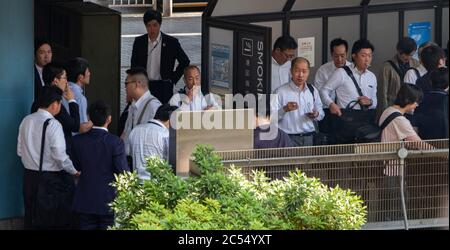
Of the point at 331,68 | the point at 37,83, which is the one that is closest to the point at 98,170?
the point at 37,83

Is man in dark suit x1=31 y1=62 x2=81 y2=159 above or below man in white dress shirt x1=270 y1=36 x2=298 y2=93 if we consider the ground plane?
below

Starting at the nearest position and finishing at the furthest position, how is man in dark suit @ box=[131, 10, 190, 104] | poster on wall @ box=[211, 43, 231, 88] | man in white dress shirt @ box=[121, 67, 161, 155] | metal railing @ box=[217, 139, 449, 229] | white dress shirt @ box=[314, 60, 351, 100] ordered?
1. metal railing @ box=[217, 139, 449, 229]
2. man in white dress shirt @ box=[121, 67, 161, 155]
3. white dress shirt @ box=[314, 60, 351, 100]
4. poster on wall @ box=[211, 43, 231, 88]
5. man in dark suit @ box=[131, 10, 190, 104]

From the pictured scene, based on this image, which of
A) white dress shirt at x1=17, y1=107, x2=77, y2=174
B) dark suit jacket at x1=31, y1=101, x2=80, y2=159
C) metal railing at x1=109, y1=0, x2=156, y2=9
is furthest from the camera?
metal railing at x1=109, y1=0, x2=156, y2=9

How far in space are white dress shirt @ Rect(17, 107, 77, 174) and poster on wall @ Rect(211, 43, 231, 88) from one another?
7.68 feet

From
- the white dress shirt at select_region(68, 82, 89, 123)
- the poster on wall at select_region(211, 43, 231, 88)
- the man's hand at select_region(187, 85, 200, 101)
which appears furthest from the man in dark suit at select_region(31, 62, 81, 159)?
the poster on wall at select_region(211, 43, 231, 88)

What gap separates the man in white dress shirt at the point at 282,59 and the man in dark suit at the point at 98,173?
231 cm

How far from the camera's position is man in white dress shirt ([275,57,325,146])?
11.4 meters

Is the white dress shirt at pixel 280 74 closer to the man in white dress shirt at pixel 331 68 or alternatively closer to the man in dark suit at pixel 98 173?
the man in white dress shirt at pixel 331 68

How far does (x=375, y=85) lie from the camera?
1193 cm

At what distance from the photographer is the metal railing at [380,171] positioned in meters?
9.05

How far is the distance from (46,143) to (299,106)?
2371 millimetres

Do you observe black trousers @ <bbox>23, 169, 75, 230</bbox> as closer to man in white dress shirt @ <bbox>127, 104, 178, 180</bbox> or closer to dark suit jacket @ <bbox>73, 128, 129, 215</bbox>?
dark suit jacket @ <bbox>73, 128, 129, 215</bbox>

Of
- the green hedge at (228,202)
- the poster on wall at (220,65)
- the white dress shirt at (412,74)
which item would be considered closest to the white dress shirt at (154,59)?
the poster on wall at (220,65)
